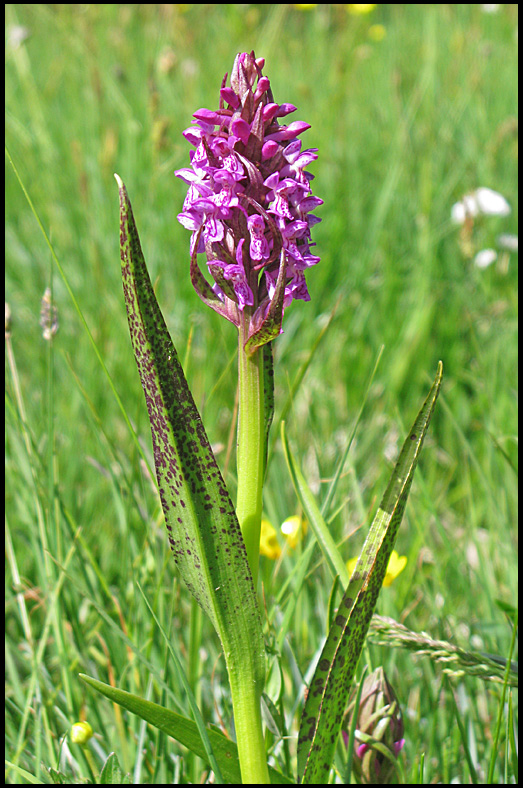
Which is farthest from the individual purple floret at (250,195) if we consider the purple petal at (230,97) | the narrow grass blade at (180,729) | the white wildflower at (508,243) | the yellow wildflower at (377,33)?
the yellow wildflower at (377,33)

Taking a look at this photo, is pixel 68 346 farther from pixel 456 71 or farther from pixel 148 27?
pixel 148 27

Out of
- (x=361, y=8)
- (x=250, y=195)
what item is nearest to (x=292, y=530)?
(x=250, y=195)

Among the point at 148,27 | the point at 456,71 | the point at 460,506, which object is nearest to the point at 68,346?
the point at 460,506

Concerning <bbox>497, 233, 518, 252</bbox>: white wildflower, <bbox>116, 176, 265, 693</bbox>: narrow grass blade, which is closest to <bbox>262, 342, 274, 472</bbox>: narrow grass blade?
<bbox>116, 176, 265, 693</bbox>: narrow grass blade

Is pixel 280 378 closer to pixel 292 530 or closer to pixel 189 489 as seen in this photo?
pixel 292 530

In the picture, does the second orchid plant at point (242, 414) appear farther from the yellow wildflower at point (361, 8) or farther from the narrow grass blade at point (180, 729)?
the yellow wildflower at point (361, 8)
